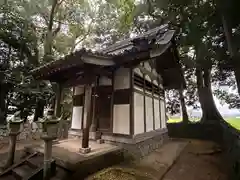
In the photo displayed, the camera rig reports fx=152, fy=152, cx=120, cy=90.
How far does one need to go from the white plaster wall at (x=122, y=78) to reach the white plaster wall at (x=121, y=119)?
722 mm

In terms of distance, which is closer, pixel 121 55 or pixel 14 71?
pixel 121 55

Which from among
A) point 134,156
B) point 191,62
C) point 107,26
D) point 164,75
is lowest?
point 134,156

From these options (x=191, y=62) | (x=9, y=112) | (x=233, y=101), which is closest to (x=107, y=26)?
(x=191, y=62)

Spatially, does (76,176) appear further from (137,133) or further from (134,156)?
(137,133)

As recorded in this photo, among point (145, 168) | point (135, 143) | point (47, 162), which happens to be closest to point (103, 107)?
point (135, 143)

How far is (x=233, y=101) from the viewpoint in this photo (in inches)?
517

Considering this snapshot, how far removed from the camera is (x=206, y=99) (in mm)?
11938

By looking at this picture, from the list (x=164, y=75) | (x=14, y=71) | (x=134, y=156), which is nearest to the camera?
(x=134, y=156)

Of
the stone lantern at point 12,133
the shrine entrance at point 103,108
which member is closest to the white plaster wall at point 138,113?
the shrine entrance at point 103,108

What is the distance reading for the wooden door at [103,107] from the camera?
5.74 meters

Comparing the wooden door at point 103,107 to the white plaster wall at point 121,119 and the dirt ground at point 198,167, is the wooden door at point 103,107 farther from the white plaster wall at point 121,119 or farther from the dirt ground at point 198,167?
the dirt ground at point 198,167

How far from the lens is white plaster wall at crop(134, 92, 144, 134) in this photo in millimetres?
5403

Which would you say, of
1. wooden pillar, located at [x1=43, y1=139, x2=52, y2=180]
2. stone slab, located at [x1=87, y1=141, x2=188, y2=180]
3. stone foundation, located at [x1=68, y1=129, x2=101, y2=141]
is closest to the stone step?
wooden pillar, located at [x1=43, y1=139, x2=52, y2=180]

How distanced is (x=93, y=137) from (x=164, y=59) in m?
5.22
